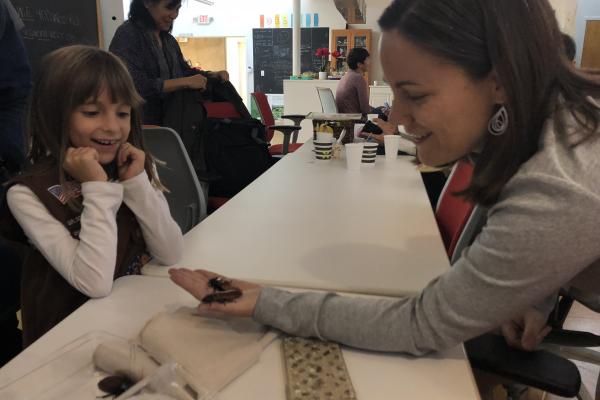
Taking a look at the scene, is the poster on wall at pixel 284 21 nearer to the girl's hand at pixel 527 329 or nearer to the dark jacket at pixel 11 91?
the dark jacket at pixel 11 91

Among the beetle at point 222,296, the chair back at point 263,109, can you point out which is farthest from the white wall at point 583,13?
the beetle at point 222,296

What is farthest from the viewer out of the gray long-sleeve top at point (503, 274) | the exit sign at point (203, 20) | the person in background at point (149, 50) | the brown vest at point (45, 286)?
the exit sign at point (203, 20)

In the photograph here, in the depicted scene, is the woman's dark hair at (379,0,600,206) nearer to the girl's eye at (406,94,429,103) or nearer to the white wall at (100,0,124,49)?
the girl's eye at (406,94,429,103)

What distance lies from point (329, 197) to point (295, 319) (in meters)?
0.86

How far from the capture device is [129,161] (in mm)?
1132

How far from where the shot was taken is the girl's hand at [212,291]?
0.72 m

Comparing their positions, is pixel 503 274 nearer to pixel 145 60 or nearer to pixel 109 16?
pixel 145 60

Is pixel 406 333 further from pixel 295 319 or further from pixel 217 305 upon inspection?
pixel 217 305

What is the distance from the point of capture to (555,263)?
1.86 ft

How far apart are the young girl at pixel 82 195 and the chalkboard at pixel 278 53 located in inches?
293

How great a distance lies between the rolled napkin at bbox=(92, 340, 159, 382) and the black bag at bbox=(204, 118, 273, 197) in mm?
1614

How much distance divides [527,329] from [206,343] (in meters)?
0.59

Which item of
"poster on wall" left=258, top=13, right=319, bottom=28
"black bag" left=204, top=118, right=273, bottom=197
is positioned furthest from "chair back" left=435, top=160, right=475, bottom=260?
"poster on wall" left=258, top=13, right=319, bottom=28

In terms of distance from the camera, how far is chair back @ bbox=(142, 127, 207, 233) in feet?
5.58
